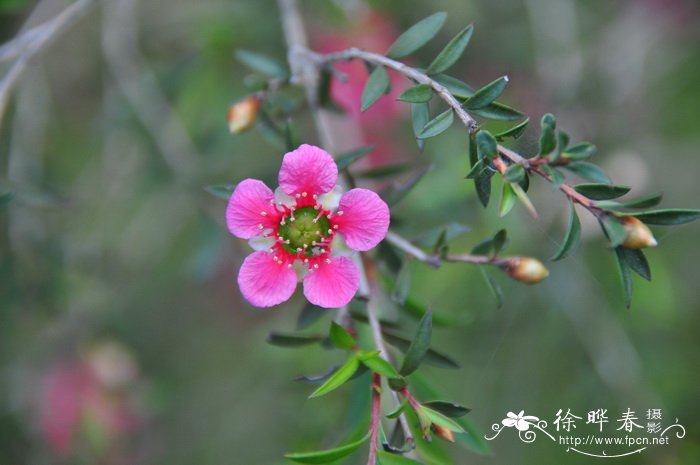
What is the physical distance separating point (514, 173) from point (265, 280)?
364 mm

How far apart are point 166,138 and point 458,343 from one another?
985 mm

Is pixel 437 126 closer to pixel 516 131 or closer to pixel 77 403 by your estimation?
pixel 516 131

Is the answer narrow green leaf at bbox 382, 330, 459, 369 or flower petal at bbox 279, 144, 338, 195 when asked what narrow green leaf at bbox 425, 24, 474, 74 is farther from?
narrow green leaf at bbox 382, 330, 459, 369

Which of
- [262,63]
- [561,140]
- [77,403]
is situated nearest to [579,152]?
[561,140]

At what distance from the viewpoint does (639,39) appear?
1.99 m

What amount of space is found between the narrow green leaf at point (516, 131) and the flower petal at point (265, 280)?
1.13 feet

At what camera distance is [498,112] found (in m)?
0.83

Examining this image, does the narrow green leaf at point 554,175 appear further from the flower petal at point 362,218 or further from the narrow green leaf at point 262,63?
the narrow green leaf at point 262,63

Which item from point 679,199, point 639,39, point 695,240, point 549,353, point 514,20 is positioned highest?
point 514,20

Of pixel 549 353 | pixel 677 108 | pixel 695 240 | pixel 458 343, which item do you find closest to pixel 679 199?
pixel 695 240

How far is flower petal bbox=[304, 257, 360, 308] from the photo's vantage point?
84 centimetres

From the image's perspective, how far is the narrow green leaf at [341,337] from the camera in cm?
84

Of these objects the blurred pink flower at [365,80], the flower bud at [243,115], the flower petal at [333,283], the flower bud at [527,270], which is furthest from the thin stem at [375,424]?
the blurred pink flower at [365,80]

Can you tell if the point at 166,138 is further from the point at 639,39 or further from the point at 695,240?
the point at 695,240
